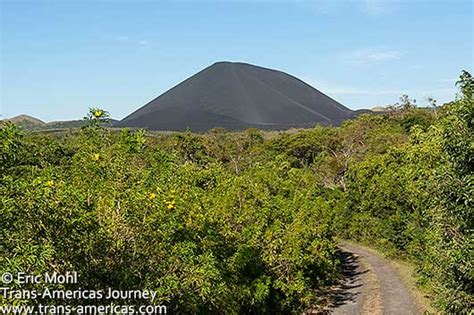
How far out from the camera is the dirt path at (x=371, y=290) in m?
20.3

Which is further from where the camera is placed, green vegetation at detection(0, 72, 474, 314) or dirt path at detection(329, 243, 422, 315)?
dirt path at detection(329, 243, 422, 315)

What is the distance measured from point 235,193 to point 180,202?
5377 millimetres

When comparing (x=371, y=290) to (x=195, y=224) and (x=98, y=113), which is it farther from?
(x=98, y=113)

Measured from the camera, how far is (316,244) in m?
18.2

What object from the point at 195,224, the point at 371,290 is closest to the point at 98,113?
the point at 195,224

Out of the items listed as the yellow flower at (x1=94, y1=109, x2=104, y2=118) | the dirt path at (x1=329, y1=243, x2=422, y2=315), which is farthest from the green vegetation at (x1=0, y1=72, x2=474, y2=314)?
the dirt path at (x1=329, y1=243, x2=422, y2=315)

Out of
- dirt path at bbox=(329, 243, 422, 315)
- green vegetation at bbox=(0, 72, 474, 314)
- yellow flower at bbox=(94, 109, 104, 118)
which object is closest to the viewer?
green vegetation at bbox=(0, 72, 474, 314)

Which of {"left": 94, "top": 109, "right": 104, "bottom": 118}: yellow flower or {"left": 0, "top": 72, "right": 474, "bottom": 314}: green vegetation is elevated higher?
{"left": 94, "top": 109, "right": 104, "bottom": 118}: yellow flower

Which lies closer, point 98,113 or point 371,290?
point 98,113

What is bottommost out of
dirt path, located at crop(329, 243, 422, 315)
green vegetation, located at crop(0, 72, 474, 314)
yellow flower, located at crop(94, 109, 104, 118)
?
dirt path, located at crop(329, 243, 422, 315)

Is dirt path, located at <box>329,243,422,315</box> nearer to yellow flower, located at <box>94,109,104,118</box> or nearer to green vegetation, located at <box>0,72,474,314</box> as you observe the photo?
green vegetation, located at <box>0,72,474,314</box>

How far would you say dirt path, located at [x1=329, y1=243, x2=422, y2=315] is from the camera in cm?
2030

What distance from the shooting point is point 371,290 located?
76.2 ft

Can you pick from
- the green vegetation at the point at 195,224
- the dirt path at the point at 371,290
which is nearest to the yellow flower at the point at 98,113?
the green vegetation at the point at 195,224
